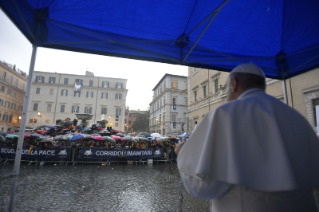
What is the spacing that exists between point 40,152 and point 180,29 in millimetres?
12731

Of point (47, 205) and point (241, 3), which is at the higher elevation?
point (241, 3)

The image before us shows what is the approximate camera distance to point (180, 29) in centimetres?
350

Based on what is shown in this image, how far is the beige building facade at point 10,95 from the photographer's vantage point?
44312mm

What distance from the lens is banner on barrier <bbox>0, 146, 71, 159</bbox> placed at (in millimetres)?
11914

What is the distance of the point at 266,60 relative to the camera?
14.5 feet

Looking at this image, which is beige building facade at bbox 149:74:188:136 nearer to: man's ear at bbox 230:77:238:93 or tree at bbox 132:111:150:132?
tree at bbox 132:111:150:132

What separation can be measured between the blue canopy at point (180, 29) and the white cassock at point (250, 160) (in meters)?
2.30

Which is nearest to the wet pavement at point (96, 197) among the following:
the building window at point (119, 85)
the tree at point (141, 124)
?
the building window at point (119, 85)

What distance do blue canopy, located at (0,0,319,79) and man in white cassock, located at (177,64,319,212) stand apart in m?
2.29

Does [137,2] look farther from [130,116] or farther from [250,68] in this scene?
[130,116]

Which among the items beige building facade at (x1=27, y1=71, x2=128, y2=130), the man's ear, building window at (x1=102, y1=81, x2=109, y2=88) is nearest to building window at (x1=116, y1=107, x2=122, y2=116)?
beige building facade at (x1=27, y1=71, x2=128, y2=130)

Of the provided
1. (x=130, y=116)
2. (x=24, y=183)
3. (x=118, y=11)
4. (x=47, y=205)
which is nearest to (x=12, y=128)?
(x=130, y=116)

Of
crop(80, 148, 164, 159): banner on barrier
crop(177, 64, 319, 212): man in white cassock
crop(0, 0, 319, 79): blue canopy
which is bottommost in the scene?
crop(80, 148, 164, 159): banner on barrier

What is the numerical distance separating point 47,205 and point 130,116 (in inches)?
3291
